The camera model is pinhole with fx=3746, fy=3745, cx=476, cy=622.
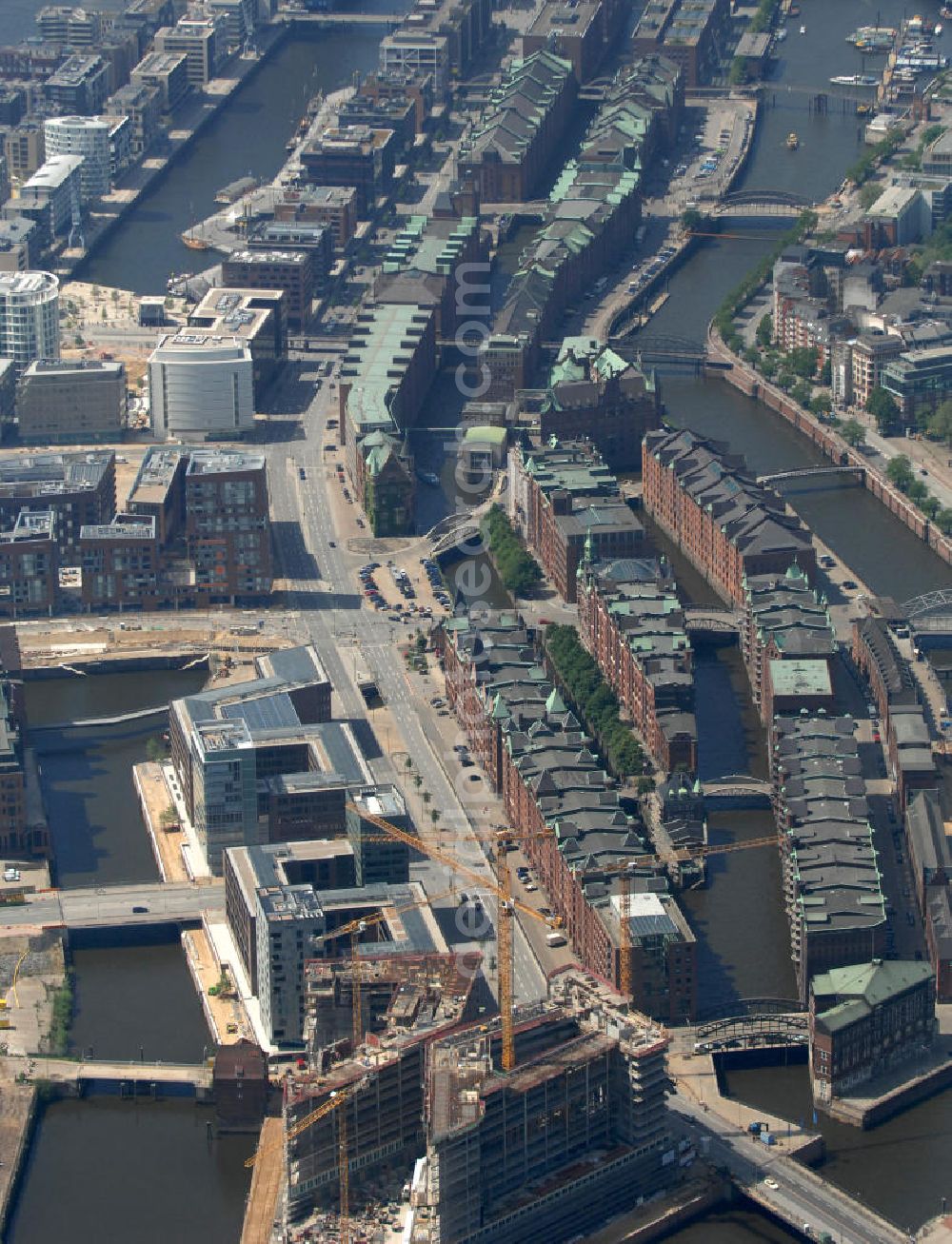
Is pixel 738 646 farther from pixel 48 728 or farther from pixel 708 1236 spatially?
pixel 708 1236

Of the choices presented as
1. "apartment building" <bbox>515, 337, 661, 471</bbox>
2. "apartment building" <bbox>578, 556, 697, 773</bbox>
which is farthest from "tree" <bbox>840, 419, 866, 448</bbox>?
"apartment building" <bbox>578, 556, 697, 773</bbox>

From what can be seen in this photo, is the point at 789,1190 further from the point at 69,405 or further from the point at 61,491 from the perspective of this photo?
the point at 69,405

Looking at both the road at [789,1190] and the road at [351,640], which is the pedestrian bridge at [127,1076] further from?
the road at [789,1190]

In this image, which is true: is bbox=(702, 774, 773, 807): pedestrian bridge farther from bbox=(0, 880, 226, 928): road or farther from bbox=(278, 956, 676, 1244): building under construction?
bbox=(278, 956, 676, 1244): building under construction

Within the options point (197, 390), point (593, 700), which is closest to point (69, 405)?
point (197, 390)

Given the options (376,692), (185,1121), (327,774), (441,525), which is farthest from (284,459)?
(185,1121)

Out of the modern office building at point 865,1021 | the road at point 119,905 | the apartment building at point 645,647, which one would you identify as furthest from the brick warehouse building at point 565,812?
the road at point 119,905
